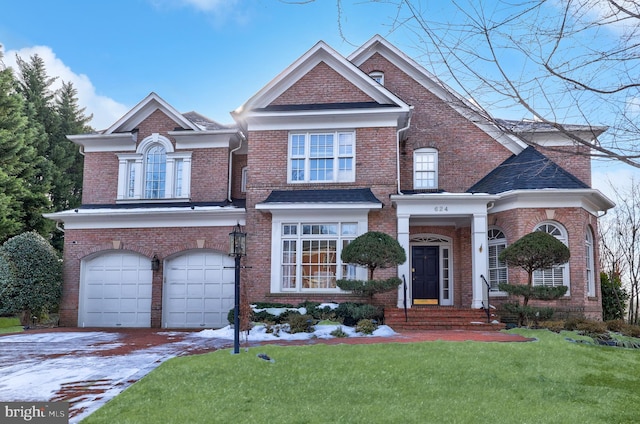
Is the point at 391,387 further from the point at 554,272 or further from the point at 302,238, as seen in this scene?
the point at 554,272

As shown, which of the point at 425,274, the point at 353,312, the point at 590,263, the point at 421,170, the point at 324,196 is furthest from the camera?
the point at 421,170

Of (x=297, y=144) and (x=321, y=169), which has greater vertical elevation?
(x=297, y=144)

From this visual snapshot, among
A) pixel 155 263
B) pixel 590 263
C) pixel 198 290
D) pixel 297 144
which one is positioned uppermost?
pixel 297 144

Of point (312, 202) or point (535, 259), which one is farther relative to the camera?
point (312, 202)

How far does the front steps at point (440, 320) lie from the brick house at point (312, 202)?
1.70 feet

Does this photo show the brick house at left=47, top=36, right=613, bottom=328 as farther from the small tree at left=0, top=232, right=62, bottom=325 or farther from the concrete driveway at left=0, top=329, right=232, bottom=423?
the concrete driveway at left=0, top=329, right=232, bottom=423

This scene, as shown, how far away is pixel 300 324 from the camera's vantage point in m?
12.2

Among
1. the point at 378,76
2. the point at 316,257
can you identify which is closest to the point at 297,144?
the point at 316,257

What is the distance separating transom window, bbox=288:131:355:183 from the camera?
15.6 m

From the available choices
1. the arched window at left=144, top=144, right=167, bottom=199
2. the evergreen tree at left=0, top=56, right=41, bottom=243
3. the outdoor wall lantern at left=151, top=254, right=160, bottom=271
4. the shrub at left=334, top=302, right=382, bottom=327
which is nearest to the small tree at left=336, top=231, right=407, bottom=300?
the shrub at left=334, top=302, right=382, bottom=327

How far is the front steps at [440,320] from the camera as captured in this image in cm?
1332

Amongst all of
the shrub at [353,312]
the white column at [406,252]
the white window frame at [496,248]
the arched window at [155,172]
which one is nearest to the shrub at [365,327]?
the shrub at [353,312]

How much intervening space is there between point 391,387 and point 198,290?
1085 cm

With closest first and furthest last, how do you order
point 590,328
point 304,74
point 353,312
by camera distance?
point 590,328
point 353,312
point 304,74
